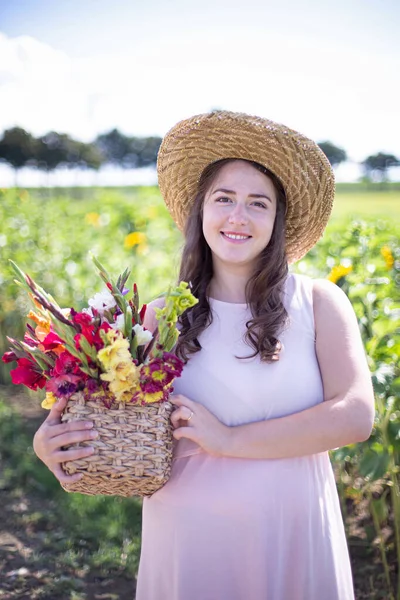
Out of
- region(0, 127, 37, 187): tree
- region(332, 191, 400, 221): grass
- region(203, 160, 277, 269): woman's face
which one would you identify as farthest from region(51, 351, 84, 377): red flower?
region(0, 127, 37, 187): tree

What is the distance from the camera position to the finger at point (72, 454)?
57.1 inches

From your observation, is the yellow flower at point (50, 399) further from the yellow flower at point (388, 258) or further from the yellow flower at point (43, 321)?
the yellow flower at point (388, 258)

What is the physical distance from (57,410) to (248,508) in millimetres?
533

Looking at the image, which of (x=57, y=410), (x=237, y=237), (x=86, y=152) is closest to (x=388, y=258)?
(x=237, y=237)

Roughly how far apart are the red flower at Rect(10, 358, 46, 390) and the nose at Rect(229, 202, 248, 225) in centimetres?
62

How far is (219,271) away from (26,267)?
3959mm

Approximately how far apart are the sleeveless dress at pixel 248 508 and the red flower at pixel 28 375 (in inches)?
14.6

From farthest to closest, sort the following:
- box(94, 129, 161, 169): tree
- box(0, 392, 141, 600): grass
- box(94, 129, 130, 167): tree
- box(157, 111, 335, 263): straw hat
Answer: box(94, 129, 130, 167): tree → box(94, 129, 161, 169): tree → box(0, 392, 141, 600): grass → box(157, 111, 335, 263): straw hat

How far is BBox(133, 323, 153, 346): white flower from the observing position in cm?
146

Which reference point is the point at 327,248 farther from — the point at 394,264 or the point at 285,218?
the point at 285,218

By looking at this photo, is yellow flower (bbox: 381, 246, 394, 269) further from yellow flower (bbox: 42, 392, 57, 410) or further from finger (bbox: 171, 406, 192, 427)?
yellow flower (bbox: 42, 392, 57, 410)

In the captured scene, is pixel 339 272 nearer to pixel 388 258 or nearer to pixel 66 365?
pixel 388 258

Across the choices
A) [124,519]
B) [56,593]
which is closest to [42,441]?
[56,593]

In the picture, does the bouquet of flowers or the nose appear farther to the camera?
the nose
